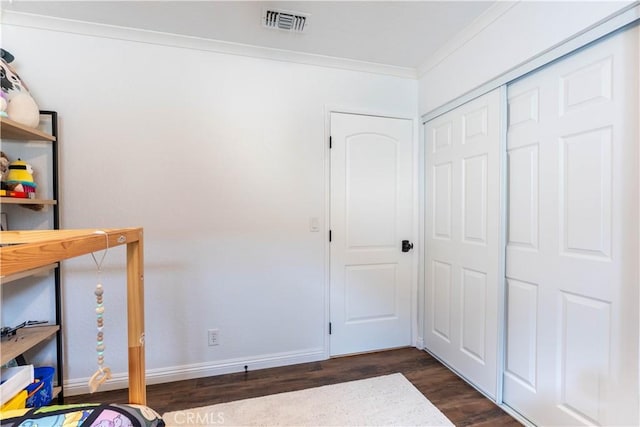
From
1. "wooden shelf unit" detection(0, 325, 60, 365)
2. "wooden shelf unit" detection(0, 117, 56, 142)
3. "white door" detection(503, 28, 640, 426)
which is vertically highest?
"wooden shelf unit" detection(0, 117, 56, 142)

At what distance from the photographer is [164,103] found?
197 centimetres

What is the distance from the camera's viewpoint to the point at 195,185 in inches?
79.6

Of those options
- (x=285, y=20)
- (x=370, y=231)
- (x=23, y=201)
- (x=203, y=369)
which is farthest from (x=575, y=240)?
(x=23, y=201)

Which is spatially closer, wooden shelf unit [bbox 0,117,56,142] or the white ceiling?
wooden shelf unit [bbox 0,117,56,142]

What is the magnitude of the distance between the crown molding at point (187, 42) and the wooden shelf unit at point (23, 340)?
1.88 m

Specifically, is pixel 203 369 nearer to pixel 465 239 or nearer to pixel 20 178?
pixel 20 178

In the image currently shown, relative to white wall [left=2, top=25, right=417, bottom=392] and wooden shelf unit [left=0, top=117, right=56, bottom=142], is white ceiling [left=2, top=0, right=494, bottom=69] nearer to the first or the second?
white wall [left=2, top=25, right=417, bottom=392]

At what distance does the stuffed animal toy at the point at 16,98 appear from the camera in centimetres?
155

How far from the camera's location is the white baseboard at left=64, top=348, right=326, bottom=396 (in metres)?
1.86

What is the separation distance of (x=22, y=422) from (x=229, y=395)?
133 cm

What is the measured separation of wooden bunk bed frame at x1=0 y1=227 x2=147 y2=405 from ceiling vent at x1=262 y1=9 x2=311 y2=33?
1513 mm

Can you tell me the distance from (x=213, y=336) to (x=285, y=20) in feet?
7.34

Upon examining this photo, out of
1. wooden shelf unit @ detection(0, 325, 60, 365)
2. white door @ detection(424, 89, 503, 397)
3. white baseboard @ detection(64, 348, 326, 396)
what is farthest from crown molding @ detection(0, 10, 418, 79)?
white baseboard @ detection(64, 348, 326, 396)

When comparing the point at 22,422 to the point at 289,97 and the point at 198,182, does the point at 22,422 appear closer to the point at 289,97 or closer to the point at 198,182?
the point at 198,182
